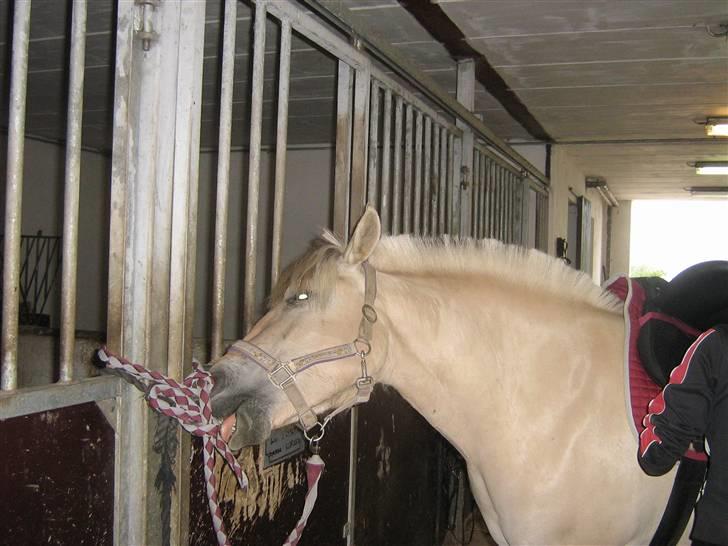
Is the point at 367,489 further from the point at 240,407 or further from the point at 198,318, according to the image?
the point at 198,318

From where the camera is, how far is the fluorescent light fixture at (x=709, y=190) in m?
9.16

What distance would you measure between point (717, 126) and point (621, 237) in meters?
7.50

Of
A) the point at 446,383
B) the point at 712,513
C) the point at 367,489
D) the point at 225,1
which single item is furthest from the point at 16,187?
the point at 367,489

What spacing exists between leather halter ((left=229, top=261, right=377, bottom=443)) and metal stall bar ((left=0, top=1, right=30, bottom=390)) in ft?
1.66

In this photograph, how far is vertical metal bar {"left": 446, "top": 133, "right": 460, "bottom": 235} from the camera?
3.38 meters

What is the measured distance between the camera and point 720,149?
6.37 m

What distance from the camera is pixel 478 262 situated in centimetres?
189

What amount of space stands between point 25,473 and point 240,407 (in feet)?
1.51

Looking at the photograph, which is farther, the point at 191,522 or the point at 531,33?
the point at 531,33

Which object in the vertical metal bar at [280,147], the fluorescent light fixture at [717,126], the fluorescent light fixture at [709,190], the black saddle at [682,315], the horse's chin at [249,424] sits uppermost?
the fluorescent light fixture at [709,190]

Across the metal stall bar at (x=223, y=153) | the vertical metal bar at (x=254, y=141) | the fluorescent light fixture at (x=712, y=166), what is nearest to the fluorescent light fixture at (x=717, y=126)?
the fluorescent light fixture at (x=712, y=166)

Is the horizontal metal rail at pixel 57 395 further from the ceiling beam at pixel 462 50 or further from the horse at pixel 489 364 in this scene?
the ceiling beam at pixel 462 50

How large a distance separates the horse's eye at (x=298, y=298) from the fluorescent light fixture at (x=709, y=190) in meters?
9.24

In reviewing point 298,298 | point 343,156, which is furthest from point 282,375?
point 343,156
